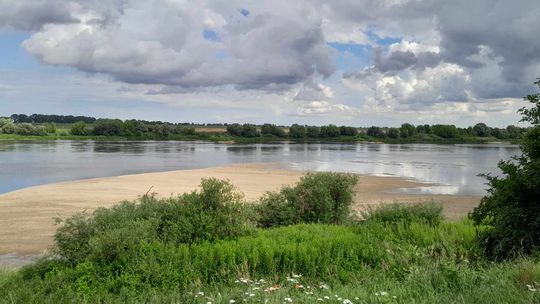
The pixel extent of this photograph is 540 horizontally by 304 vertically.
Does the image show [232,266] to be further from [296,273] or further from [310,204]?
[310,204]

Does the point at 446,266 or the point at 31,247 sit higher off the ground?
the point at 446,266

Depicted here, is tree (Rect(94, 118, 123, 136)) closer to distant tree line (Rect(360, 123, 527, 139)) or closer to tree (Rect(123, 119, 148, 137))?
tree (Rect(123, 119, 148, 137))

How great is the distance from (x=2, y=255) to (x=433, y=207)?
12739 millimetres

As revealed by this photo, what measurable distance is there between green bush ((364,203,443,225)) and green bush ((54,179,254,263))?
409 cm

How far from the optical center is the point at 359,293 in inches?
280

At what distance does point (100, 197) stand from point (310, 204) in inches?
595

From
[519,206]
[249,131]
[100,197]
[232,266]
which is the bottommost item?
[100,197]

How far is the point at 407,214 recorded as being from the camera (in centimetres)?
1428

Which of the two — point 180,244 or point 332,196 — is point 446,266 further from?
point 332,196

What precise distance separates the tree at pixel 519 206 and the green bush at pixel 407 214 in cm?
423

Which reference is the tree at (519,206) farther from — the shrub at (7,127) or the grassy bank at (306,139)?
the shrub at (7,127)

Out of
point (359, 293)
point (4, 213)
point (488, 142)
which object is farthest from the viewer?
point (488, 142)

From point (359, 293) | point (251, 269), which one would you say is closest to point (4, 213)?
point (251, 269)

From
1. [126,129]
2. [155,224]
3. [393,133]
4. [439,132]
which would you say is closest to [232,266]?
[155,224]
